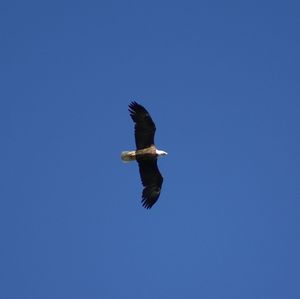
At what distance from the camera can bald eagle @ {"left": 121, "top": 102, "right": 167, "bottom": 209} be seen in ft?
112

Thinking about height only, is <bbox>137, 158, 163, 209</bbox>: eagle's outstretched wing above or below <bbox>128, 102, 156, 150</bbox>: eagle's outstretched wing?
below

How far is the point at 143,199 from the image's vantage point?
3494cm

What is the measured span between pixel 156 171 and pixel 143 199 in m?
0.97

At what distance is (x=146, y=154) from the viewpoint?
1369 inches

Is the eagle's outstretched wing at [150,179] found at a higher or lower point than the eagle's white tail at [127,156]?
lower

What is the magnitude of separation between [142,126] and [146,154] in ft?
3.24

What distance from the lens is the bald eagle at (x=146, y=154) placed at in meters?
34.2

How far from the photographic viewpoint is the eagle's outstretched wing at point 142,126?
34128 mm

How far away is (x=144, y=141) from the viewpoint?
34594mm

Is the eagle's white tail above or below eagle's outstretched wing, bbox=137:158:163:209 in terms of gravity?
above

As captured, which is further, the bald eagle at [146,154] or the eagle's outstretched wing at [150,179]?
the eagle's outstretched wing at [150,179]

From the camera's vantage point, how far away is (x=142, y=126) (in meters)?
34.3

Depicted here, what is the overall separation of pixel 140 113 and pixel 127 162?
176cm

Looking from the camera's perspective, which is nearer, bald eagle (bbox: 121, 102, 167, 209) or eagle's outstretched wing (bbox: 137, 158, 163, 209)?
bald eagle (bbox: 121, 102, 167, 209)
